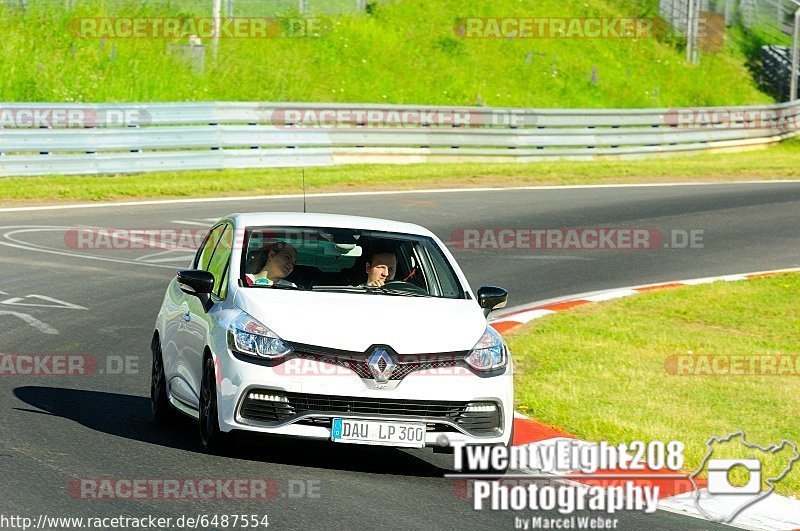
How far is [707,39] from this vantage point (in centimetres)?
5234

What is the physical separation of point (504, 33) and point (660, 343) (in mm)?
32672

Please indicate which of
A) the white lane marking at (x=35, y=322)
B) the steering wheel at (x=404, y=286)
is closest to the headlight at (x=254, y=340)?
the steering wheel at (x=404, y=286)

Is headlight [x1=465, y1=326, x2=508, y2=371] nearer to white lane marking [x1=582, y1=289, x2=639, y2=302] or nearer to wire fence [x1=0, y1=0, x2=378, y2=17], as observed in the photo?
white lane marking [x1=582, y1=289, x2=639, y2=302]

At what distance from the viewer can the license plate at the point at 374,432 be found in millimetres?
8016

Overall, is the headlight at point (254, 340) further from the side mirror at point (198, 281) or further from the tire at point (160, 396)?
the tire at point (160, 396)

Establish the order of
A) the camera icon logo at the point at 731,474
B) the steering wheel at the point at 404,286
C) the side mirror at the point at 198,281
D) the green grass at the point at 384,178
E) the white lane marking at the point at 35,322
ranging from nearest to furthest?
1. the camera icon logo at the point at 731,474
2. the side mirror at the point at 198,281
3. the steering wheel at the point at 404,286
4. the white lane marking at the point at 35,322
5. the green grass at the point at 384,178

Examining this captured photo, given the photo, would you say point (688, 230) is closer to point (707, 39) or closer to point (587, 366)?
point (587, 366)

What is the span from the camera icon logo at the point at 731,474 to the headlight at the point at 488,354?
4.59ft

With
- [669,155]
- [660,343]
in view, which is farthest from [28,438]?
[669,155]

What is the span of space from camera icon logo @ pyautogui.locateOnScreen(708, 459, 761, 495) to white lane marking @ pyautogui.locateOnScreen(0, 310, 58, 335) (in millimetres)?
6317

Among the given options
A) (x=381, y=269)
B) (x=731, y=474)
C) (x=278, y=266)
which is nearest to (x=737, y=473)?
(x=731, y=474)

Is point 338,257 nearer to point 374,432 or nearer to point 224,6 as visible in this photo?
point 374,432

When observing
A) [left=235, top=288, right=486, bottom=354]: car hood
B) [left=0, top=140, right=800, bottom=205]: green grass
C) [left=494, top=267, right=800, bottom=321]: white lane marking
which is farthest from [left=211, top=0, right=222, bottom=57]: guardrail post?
[left=235, top=288, right=486, bottom=354]: car hood

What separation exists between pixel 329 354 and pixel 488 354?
39.8 inches
